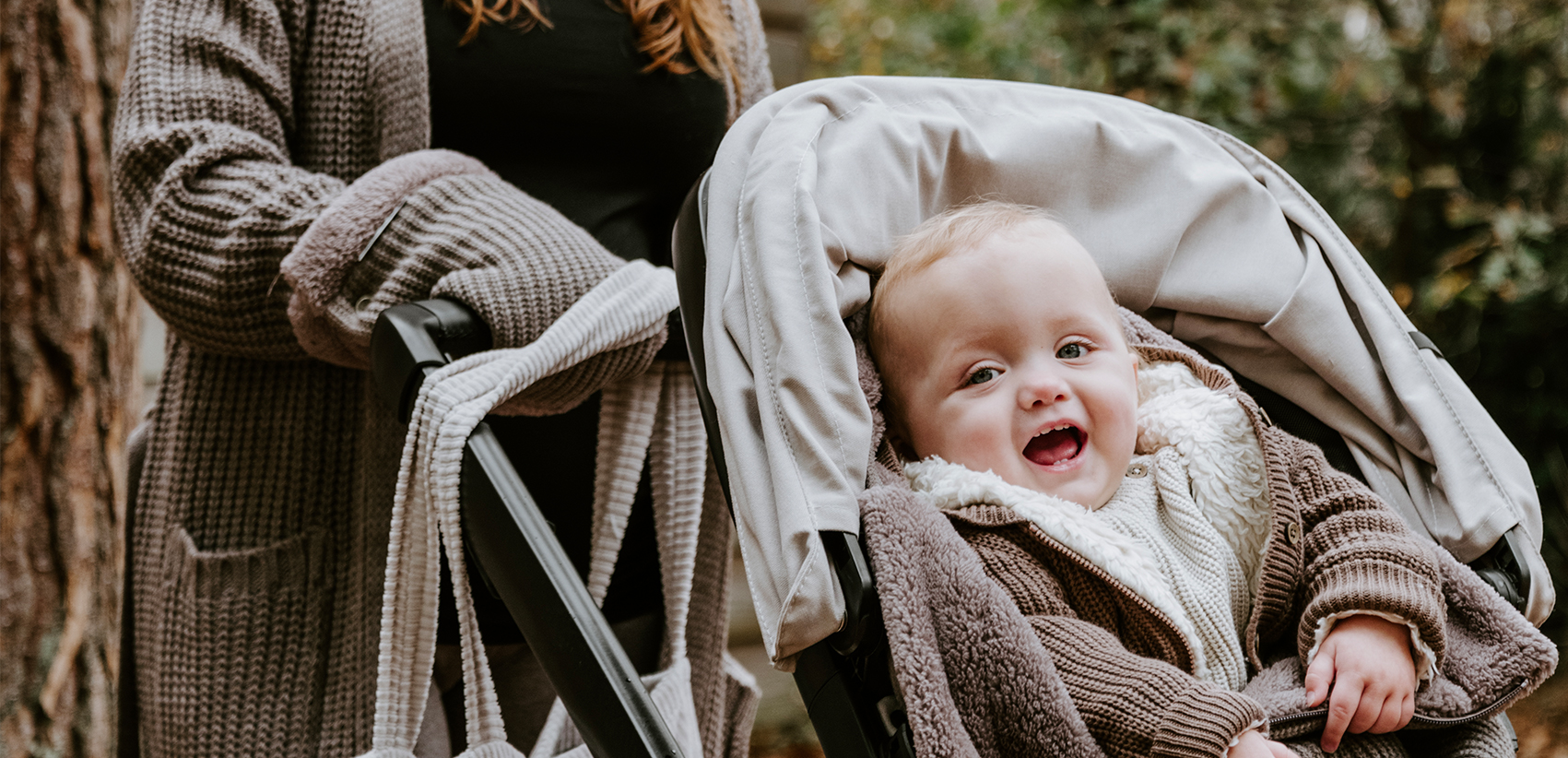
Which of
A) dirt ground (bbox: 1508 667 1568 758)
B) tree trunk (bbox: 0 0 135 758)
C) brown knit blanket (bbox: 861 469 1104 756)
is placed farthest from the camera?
dirt ground (bbox: 1508 667 1568 758)

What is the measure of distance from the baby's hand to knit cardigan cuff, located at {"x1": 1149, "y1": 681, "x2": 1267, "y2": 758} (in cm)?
16

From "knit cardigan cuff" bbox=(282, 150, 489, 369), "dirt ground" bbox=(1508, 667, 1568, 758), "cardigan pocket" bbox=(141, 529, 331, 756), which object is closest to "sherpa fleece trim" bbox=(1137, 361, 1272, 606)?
"knit cardigan cuff" bbox=(282, 150, 489, 369)

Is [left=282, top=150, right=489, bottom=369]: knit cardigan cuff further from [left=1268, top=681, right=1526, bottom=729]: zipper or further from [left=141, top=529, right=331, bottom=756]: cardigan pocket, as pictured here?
[left=1268, top=681, right=1526, bottom=729]: zipper

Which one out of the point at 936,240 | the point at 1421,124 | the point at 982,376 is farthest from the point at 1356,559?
the point at 1421,124

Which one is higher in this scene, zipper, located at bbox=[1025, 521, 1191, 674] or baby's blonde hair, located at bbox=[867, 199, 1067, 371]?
baby's blonde hair, located at bbox=[867, 199, 1067, 371]

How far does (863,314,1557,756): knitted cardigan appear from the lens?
0.87 metres

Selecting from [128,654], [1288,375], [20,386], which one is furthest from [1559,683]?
[20,386]

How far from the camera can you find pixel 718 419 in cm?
99

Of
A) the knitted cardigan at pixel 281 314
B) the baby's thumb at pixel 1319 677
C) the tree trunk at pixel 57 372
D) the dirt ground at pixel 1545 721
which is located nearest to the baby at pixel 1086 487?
the baby's thumb at pixel 1319 677

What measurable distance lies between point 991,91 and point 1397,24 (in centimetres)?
301

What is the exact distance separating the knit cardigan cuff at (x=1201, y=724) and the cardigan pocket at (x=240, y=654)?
2.98ft

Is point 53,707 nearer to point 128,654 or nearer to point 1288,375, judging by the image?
point 128,654

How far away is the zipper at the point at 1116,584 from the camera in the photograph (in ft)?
3.39

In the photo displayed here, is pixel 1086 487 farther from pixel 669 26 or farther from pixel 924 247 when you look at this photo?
pixel 669 26
